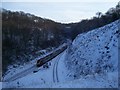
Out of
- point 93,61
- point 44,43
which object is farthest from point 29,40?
point 93,61

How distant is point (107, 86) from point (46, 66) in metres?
29.0

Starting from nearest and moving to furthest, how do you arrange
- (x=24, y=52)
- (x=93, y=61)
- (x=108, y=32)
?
1. (x=93, y=61)
2. (x=108, y=32)
3. (x=24, y=52)

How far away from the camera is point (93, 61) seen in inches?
1233

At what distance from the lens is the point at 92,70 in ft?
92.5

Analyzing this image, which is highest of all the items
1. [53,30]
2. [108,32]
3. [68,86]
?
[53,30]

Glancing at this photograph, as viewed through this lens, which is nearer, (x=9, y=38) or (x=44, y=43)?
(x=9, y=38)

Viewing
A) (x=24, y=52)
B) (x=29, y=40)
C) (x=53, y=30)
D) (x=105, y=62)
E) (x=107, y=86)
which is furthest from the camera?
(x=53, y=30)

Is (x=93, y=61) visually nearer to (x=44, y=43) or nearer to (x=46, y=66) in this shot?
(x=46, y=66)

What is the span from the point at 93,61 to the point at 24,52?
47174 mm

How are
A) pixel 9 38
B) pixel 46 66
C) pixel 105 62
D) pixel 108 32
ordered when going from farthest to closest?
pixel 9 38, pixel 46 66, pixel 108 32, pixel 105 62

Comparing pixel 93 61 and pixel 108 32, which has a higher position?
pixel 108 32

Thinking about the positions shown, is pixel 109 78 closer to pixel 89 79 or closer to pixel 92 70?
pixel 89 79

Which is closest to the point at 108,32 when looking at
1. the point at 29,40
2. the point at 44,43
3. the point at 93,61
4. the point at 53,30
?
the point at 93,61

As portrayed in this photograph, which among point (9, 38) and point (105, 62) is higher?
point (9, 38)
